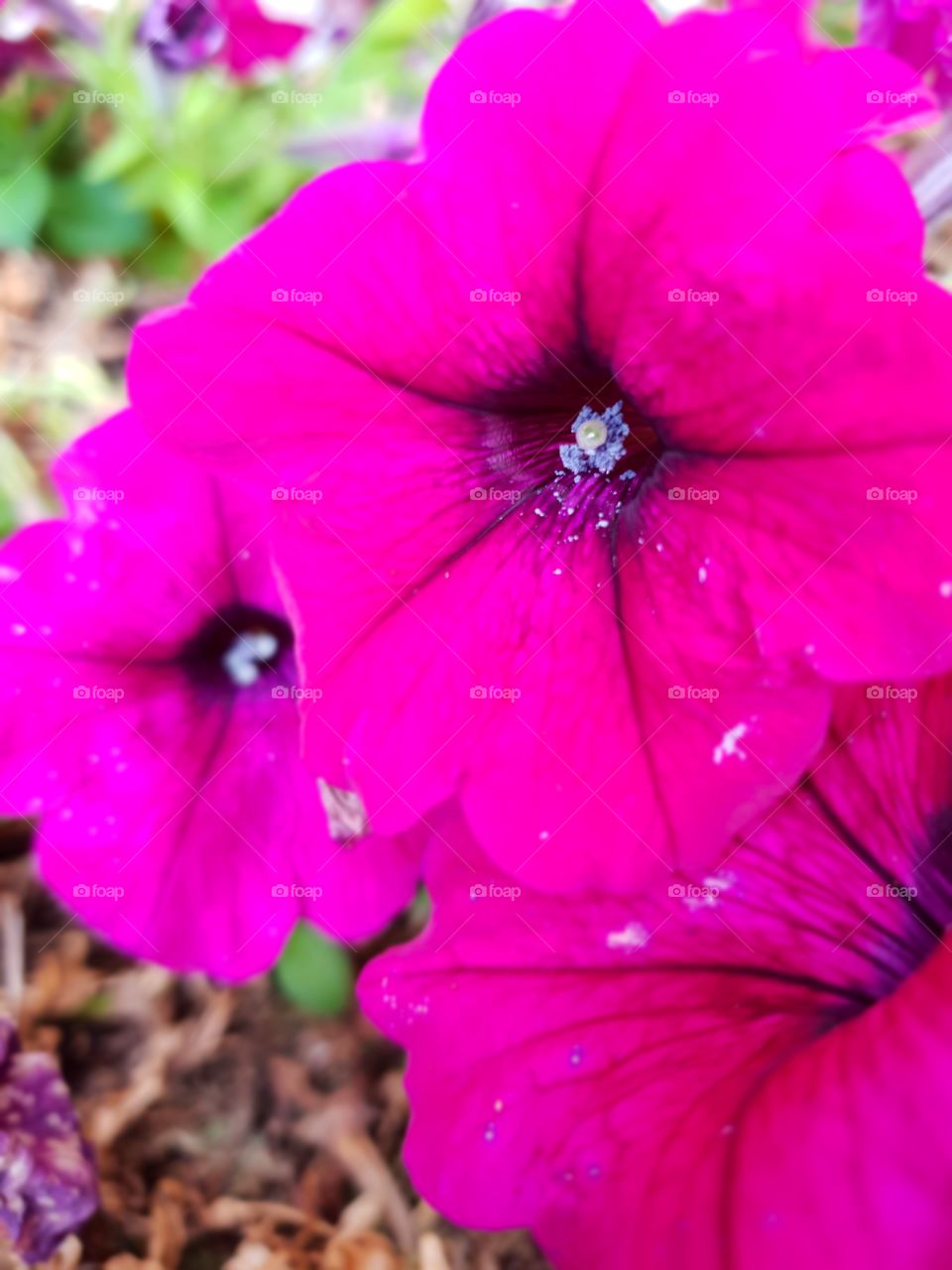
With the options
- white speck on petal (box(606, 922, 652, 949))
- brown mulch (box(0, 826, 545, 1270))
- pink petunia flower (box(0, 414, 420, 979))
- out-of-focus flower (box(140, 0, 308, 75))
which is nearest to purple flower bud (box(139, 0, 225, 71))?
out-of-focus flower (box(140, 0, 308, 75))

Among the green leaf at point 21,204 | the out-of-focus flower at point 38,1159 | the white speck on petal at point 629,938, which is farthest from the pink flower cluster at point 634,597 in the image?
the green leaf at point 21,204

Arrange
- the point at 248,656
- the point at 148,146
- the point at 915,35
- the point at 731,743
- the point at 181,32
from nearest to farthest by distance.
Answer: the point at 731,743, the point at 915,35, the point at 248,656, the point at 181,32, the point at 148,146

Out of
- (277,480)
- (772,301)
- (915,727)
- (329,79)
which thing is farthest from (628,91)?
(329,79)

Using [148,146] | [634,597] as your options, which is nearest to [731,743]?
[634,597]

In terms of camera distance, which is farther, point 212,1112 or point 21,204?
point 21,204

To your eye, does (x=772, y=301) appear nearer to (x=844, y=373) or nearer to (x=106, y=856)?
(x=844, y=373)

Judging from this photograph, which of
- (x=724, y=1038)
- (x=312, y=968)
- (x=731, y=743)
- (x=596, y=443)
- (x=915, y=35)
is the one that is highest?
(x=915, y=35)

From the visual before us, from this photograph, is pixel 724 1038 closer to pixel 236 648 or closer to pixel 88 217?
pixel 236 648
